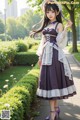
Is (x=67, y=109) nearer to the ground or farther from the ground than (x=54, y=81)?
nearer to the ground

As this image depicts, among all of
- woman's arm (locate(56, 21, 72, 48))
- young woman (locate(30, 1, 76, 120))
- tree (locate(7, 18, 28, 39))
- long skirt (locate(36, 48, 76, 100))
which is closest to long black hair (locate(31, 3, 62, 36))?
young woman (locate(30, 1, 76, 120))

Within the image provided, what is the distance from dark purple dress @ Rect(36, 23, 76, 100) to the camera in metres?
5.53

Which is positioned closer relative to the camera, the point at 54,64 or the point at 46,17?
the point at 54,64

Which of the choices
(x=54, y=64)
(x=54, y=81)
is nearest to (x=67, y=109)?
(x=54, y=81)

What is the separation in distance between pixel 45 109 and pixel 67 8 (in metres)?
23.9

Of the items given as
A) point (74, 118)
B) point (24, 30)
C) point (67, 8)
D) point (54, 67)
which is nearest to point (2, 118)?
point (54, 67)

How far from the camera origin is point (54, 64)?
18.2 feet

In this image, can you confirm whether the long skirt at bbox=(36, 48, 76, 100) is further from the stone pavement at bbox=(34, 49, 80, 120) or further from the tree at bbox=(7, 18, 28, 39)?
the tree at bbox=(7, 18, 28, 39)

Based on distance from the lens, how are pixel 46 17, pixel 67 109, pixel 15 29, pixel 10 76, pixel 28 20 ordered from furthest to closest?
1. pixel 15 29
2. pixel 28 20
3. pixel 10 76
4. pixel 67 109
5. pixel 46 17

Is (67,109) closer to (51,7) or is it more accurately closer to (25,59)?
(51,7)

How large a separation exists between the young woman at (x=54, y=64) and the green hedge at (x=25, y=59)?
44.6 ft

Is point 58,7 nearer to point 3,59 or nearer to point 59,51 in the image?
point 59,51

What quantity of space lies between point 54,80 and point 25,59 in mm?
13938

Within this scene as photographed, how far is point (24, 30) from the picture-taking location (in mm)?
107875
